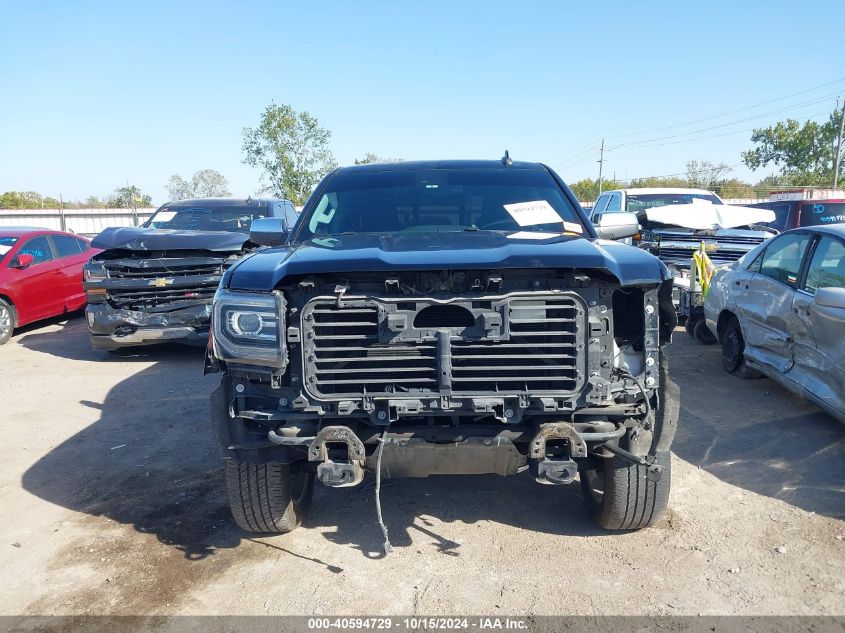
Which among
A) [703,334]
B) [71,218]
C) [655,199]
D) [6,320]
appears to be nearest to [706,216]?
[703,334]

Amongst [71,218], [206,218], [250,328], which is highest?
[206,218]

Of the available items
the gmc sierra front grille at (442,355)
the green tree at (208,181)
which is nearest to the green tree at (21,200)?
the green tree at (208,181)

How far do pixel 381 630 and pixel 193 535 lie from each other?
1.39m

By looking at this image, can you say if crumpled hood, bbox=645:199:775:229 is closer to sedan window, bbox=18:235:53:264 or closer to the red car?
the red car

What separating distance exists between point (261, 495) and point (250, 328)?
3.15 feet

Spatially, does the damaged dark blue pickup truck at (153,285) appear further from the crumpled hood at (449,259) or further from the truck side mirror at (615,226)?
the truck side mirror at (615,226)

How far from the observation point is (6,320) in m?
9.41

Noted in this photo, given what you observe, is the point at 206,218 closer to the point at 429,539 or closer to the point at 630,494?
the point at 429,539

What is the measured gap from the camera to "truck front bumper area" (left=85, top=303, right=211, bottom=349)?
7.48 meters

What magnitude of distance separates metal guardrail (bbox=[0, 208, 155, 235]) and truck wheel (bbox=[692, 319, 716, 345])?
87.8 ft

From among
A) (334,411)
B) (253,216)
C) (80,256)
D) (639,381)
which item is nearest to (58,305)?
(80,256)

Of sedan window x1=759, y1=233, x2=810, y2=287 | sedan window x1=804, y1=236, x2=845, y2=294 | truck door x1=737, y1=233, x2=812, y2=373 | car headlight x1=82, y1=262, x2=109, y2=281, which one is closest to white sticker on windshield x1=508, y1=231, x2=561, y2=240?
sedan window x1=804, y1=236, x2=845, y2=294

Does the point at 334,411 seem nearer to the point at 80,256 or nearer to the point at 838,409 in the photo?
the point at 838,409

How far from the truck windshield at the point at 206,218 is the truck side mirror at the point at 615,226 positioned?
19.1 ft
